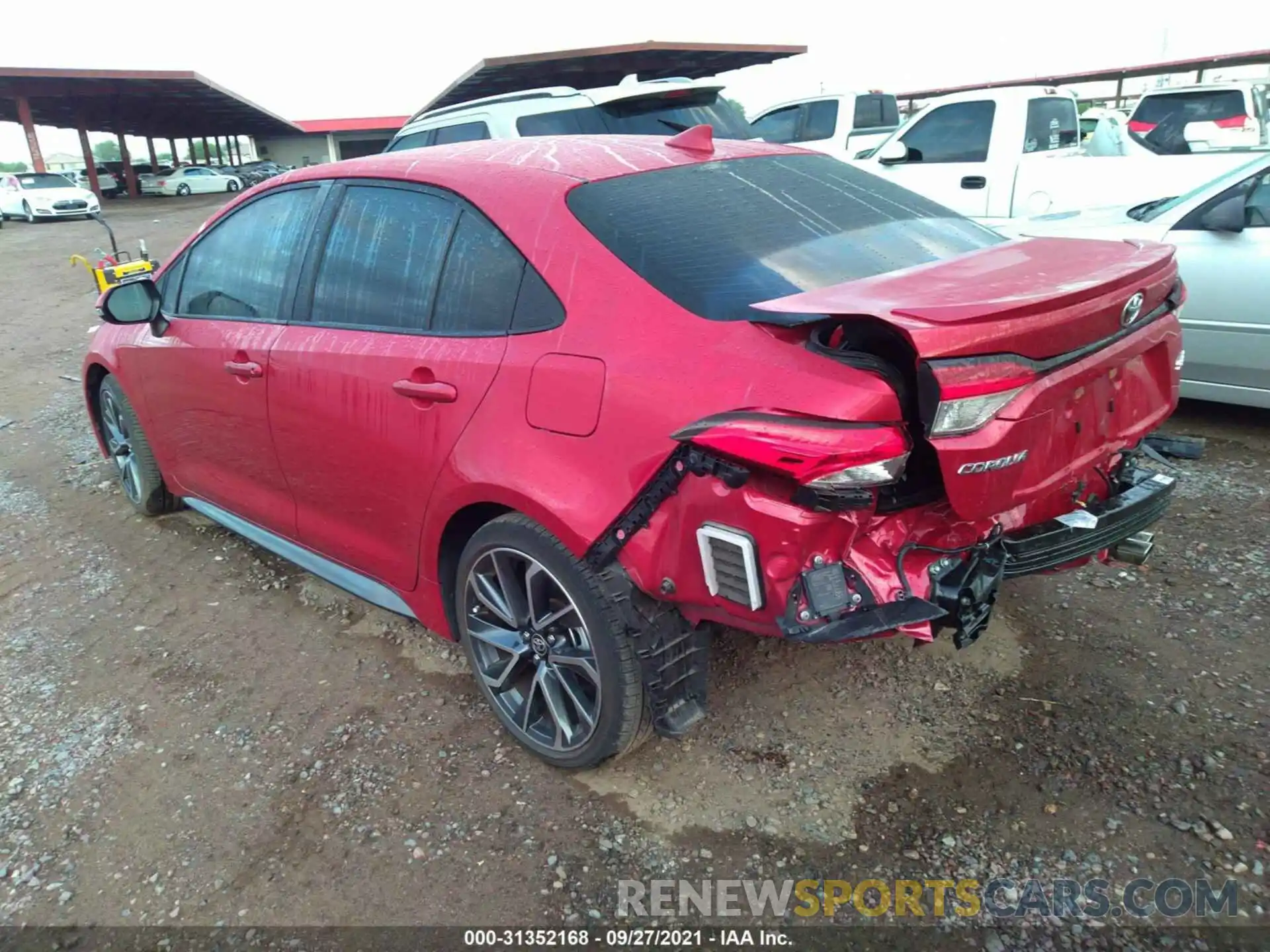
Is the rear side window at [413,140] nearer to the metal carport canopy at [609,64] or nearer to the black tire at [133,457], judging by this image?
the black tire at [133,457]

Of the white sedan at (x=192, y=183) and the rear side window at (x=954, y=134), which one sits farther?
the white sedan at (x=192, y=183)

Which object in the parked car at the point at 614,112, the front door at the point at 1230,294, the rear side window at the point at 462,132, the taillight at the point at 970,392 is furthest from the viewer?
the rear side window at the point at 462,132

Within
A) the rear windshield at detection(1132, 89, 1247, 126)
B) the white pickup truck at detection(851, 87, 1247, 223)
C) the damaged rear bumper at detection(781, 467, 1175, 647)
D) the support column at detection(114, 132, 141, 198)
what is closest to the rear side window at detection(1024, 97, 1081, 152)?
the white pickup truck at detection(851, 87, 1247, 223)

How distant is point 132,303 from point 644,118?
4.60 m

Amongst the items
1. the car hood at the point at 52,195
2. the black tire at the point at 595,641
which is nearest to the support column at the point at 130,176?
the car hood at the point at 52,195

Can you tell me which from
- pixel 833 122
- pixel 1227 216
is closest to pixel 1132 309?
pixel 1227 216

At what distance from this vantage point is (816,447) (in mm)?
1833

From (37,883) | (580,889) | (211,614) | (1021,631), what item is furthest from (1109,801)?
(211,614)

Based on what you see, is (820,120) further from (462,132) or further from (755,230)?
(755,230)

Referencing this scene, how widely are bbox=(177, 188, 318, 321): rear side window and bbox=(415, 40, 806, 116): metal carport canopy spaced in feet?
67.7

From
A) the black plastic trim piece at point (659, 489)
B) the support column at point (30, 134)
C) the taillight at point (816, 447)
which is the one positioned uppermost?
the support column at point (30, 134)

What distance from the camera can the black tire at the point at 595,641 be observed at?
2316 millimetres

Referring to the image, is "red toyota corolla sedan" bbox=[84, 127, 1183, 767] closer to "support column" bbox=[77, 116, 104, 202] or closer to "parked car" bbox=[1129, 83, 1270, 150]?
"parked car" bbox=[1129, 83, 1270, 150]

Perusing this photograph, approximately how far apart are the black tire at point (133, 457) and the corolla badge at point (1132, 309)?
4.18 metres
